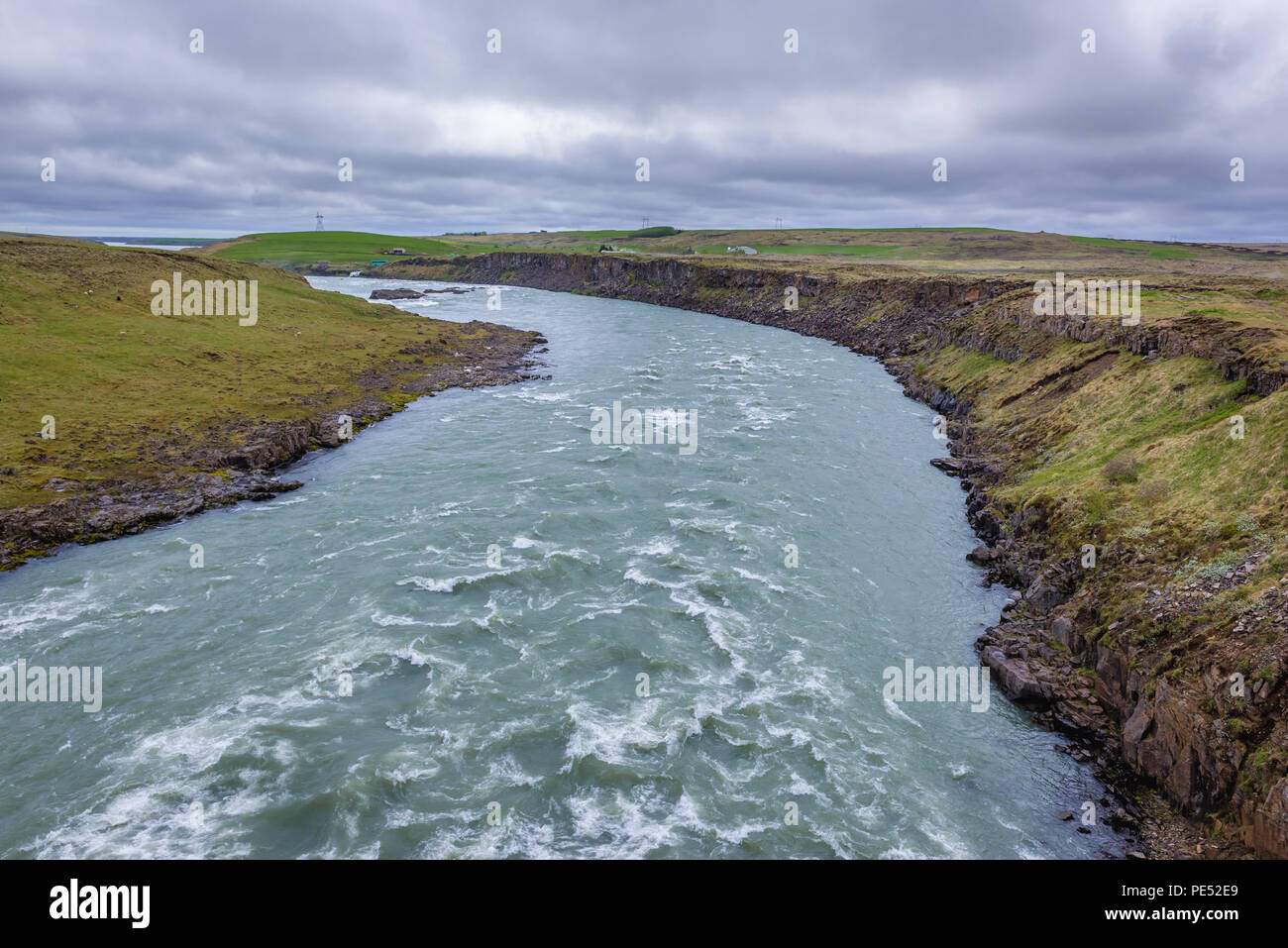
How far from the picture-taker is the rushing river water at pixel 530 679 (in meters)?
16.0

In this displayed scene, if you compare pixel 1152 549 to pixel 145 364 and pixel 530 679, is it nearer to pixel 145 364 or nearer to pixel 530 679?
pixel 530 679

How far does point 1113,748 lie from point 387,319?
8904 cm

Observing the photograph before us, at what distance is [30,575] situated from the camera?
26406 mm

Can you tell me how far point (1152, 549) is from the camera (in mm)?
22422

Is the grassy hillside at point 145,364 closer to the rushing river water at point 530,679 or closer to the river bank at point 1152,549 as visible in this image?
the rushing river water at point 530,679

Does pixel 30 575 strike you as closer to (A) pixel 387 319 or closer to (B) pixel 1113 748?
(B) pixel 1113 748

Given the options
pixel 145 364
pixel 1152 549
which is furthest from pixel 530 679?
pixel 145 364

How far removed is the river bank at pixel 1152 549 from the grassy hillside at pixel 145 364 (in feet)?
134

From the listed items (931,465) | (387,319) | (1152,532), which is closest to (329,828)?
(1152,532)

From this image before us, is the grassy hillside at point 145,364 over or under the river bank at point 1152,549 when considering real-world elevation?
over

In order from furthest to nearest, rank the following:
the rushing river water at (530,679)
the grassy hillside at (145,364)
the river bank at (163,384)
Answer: the grassy hillside at (145,364), the river bank at (163,384), the rushing river water at (530,679)

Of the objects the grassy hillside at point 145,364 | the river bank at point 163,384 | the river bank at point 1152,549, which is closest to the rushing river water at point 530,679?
the river bank at point 1152,549

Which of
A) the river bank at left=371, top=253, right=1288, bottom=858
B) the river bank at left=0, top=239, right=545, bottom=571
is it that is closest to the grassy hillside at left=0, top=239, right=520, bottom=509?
the river bank at left=0, top=239, right=545, bottom=571
